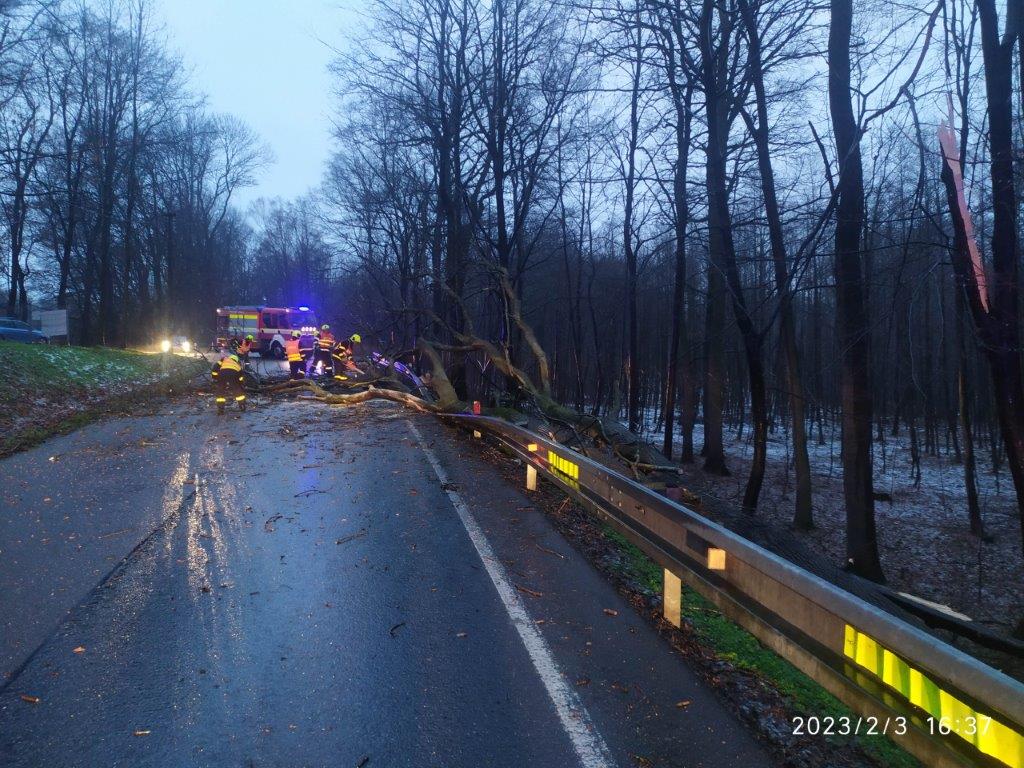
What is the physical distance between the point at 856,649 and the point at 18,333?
122 feet

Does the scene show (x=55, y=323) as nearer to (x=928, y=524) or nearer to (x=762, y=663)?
(x=928, y=524)

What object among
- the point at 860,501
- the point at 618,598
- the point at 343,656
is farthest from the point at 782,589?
the point at 860,501

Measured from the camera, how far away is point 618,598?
535 centimetres

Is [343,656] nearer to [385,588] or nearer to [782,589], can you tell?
[385,588]

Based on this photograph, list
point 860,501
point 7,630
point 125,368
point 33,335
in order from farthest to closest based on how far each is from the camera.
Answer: point 33,335 < point 125,368 < point 860,501 < point 7,630

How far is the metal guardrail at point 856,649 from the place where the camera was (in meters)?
2.37

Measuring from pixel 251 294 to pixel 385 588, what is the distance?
284 feet

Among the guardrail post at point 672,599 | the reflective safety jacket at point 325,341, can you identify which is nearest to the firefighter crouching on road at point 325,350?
the reflective safety jacket at point 325,341

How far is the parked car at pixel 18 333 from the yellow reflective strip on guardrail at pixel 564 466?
30.3 metres

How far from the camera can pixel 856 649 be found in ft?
9.95

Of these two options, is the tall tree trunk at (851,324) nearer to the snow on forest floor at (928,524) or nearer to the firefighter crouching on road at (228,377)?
the snow on forest floor at (928,524)

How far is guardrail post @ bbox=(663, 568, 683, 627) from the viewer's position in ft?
15.9

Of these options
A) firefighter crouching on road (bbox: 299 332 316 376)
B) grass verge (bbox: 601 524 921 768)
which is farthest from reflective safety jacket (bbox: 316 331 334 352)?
grass verge (bbox: 601 524 921 768)

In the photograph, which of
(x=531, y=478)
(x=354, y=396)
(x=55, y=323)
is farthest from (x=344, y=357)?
(x=55, y=323)
